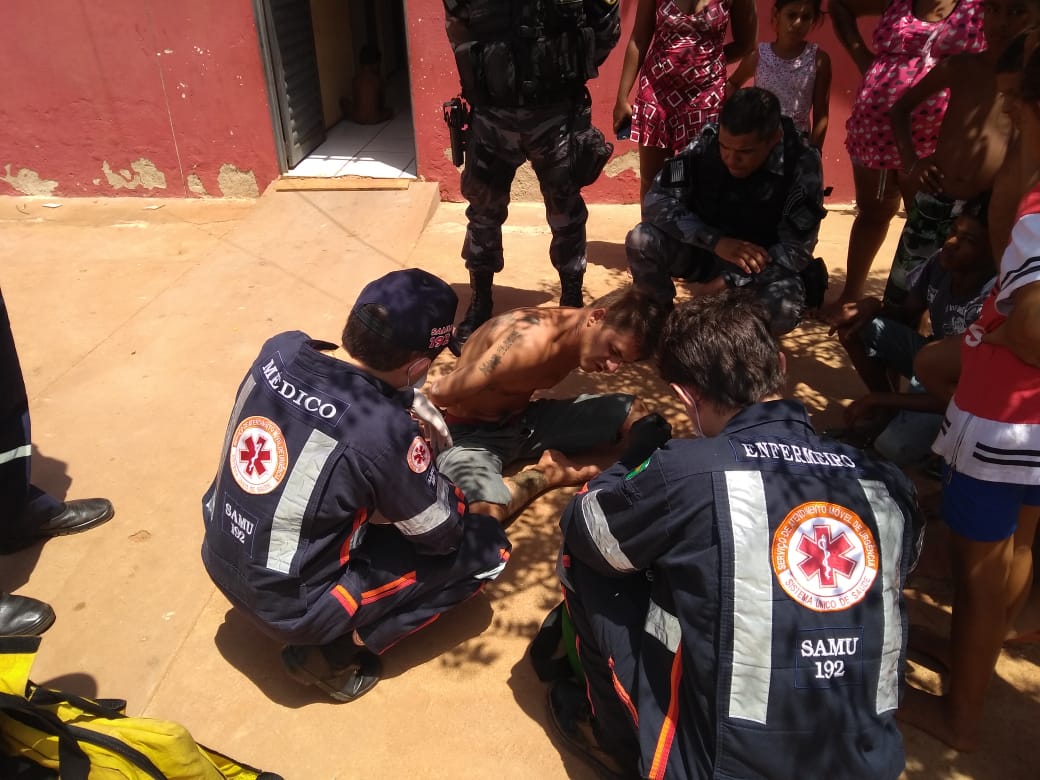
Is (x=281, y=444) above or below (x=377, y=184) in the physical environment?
above

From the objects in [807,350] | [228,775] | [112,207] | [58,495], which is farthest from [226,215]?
[228,775]

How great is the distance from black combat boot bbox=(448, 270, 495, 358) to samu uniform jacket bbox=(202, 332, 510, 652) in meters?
2.18

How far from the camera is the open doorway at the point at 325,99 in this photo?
21.0ft

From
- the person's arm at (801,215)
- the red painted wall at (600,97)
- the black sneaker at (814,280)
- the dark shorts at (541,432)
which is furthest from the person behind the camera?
the red painted wall at (600,97)

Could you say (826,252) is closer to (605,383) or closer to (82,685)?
(605,383)

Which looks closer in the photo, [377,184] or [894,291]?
[894,291]

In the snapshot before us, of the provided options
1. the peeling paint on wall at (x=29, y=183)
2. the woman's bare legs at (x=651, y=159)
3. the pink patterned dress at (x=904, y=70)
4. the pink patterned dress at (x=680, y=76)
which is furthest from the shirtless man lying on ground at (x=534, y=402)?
the peeling paint on wall at (x=29, y=183)

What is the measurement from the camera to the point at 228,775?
192 cm

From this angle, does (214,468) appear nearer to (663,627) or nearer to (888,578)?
(663,627)

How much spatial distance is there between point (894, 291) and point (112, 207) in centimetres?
604

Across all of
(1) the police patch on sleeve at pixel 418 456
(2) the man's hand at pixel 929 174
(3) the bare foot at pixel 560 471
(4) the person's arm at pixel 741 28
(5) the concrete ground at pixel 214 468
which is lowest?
(5) the concrete ground at pixel 214 468

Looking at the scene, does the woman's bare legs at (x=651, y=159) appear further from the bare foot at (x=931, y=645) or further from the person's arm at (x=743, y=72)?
the bare foot at (x=931, y=645)

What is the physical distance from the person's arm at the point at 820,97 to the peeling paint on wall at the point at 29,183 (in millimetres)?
6105

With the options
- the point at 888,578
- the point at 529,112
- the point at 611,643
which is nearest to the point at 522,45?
the point at 529,112
